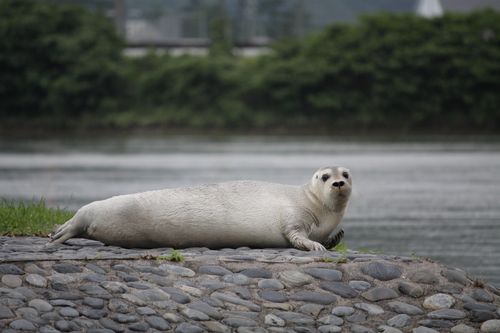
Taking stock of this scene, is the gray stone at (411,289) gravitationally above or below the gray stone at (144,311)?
above

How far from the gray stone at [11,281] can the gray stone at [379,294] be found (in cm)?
301

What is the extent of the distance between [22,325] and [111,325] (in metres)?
0.73

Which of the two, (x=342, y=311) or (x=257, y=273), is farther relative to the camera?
(x=257, y=273)

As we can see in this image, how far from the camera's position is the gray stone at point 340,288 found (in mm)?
11352

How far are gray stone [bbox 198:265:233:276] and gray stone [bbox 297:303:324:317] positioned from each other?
81 cm

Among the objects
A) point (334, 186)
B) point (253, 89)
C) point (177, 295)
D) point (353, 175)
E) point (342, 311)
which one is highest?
point (334, 186)

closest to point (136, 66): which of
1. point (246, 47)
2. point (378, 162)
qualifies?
point (246, 47)

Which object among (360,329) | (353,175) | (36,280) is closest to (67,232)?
(36,280)

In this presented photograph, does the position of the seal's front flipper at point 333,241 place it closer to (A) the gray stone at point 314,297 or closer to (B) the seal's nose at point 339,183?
(B) the seal's nose at point 339,183

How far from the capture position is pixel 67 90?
65812 mm

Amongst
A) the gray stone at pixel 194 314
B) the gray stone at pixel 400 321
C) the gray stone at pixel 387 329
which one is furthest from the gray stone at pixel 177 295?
the gray stone at pixel 400 321

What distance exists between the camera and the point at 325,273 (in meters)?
11.6

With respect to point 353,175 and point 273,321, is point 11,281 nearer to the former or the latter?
point 273,321

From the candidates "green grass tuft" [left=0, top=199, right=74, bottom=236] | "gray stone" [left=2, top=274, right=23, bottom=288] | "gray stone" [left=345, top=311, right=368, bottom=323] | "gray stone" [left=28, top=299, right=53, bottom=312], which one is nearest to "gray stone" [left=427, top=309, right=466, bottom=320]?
"gray stone" [left=345, top=311, right=368, bottom=323]
